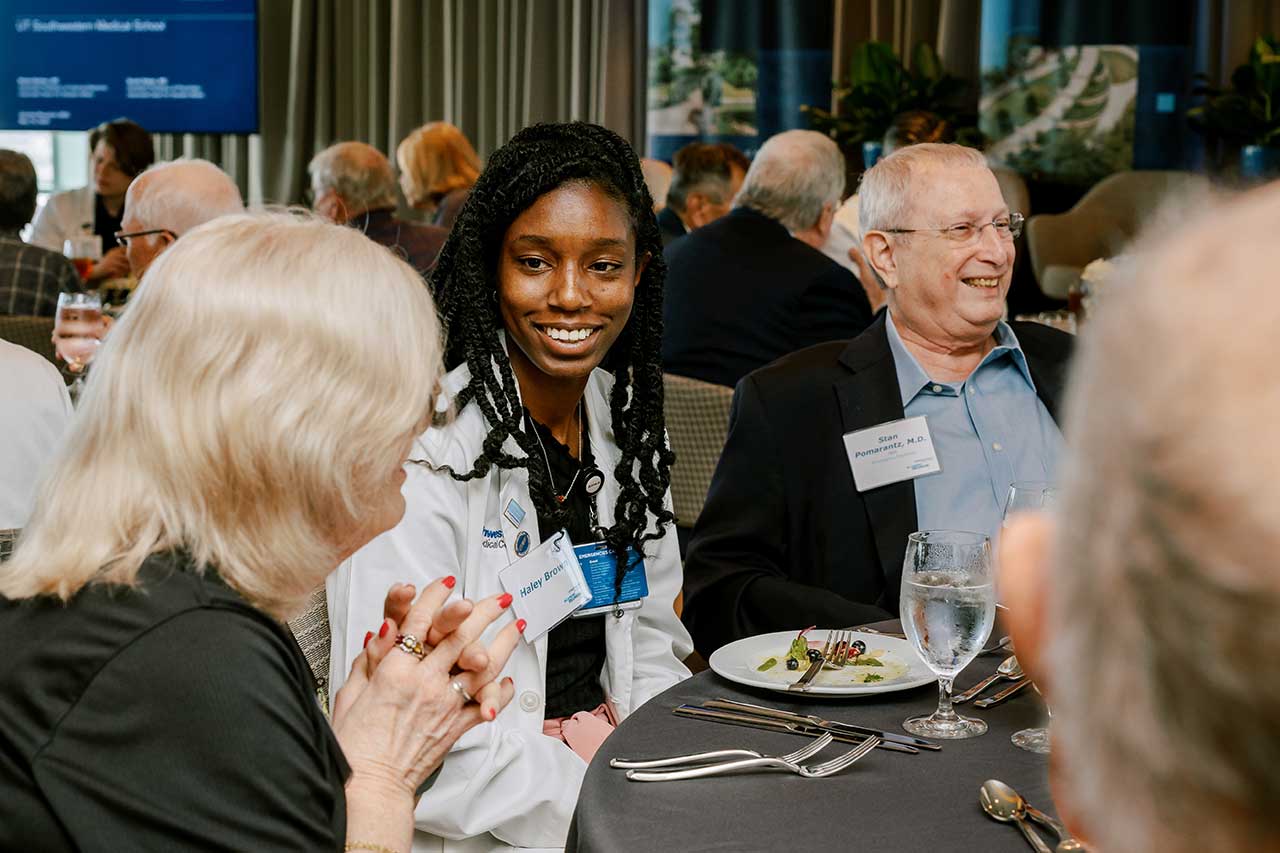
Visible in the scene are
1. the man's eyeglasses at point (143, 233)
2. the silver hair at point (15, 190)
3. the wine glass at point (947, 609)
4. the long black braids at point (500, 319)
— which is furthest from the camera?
the silver hair at point (15, 190)

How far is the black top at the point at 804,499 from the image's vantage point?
2.39 meters

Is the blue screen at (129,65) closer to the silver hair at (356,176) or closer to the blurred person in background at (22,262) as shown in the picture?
the silver hair at (356,176)

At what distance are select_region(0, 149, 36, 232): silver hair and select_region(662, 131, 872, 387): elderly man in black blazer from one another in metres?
2.28

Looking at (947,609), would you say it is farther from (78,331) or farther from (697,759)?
(78,331)

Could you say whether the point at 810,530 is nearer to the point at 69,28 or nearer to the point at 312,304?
the point at 312,304

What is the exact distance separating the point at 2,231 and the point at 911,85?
4.47 meters

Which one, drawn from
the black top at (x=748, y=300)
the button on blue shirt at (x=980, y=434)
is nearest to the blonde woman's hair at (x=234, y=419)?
the button on blue shirt at (x=980, y=434)

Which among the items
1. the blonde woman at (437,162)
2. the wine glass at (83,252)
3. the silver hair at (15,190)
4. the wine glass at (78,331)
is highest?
the blonde woman at (437,162)

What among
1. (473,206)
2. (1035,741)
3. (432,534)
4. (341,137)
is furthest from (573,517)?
(341,137)

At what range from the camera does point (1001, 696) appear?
→ 1.56 metres

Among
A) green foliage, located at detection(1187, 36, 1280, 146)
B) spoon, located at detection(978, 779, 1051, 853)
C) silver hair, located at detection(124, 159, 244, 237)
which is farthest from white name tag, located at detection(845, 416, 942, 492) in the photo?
green foliage, located at detection(1187, 36, 1280, 146)

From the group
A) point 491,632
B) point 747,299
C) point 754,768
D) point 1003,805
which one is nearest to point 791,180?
point 747,299

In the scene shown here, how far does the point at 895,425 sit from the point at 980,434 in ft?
0.51

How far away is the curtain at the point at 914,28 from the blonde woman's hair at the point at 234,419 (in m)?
6.80
